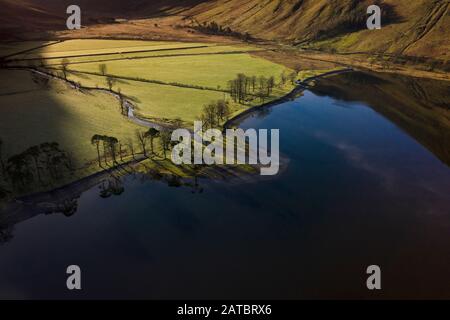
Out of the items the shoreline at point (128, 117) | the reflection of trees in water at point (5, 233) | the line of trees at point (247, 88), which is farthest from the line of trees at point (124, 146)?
the line of trees at point (247, 88)

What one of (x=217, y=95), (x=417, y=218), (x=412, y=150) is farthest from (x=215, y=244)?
(x=217, y=95)

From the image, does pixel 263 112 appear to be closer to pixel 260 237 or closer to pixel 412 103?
pixel 412 103

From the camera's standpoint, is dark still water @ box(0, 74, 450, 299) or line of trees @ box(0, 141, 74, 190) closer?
dark still water @ box(0, 74, 450, 299)

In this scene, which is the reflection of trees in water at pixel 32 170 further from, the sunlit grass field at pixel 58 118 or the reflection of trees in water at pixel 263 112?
the reflection of trees in water at pixel 263 112

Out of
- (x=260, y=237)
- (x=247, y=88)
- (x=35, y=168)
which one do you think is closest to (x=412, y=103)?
(x=247, y=88)

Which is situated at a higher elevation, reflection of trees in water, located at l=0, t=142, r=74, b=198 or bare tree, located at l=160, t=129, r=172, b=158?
bare tree, located at l=160, t=129, r=172, b=158

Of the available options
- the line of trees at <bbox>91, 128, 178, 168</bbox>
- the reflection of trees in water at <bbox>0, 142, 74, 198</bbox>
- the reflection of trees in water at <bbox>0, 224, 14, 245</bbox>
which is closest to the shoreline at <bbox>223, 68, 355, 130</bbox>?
the line of trees at <bbox>91, 128, 178, 168</bbox>

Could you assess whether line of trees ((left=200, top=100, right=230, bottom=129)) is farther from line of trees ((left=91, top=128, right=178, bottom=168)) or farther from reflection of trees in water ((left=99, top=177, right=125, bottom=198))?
reflection of trees in water ((left=99, top=177, right=125, bottom=198))
